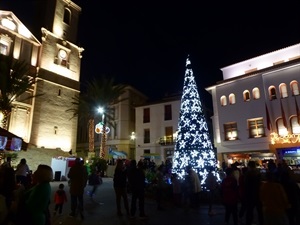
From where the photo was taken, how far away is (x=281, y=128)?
22328 millimetres

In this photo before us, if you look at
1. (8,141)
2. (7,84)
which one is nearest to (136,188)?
(8,141)

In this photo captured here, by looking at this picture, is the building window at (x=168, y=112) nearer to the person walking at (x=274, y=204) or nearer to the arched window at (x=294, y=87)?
the arched window at (x=294, y=87)

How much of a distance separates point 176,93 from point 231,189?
1253 inches

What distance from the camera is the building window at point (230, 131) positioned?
25156 mm

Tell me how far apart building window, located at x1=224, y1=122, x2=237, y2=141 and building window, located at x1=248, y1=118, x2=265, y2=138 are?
5.09ft

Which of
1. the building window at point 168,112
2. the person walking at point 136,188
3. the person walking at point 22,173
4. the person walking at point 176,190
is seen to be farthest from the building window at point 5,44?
the person walking at point 136,188

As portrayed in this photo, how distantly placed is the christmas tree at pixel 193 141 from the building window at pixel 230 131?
43.6 feet

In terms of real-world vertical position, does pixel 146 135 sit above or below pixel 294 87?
below

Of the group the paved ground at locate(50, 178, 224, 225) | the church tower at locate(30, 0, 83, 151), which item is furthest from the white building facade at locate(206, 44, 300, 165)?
the church tower at locate(30, 0, 83, 151)

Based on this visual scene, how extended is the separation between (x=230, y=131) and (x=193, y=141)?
1429 centimetres

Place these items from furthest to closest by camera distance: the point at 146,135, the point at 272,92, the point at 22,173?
1. the point at 146,135
2. the point at 272,92
3. the point at 22,173

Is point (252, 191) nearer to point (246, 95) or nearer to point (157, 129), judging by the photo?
point (246, 95)

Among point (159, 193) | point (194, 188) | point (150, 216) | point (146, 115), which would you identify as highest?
point (146, 115)

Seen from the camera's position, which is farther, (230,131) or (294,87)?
(230,131)
